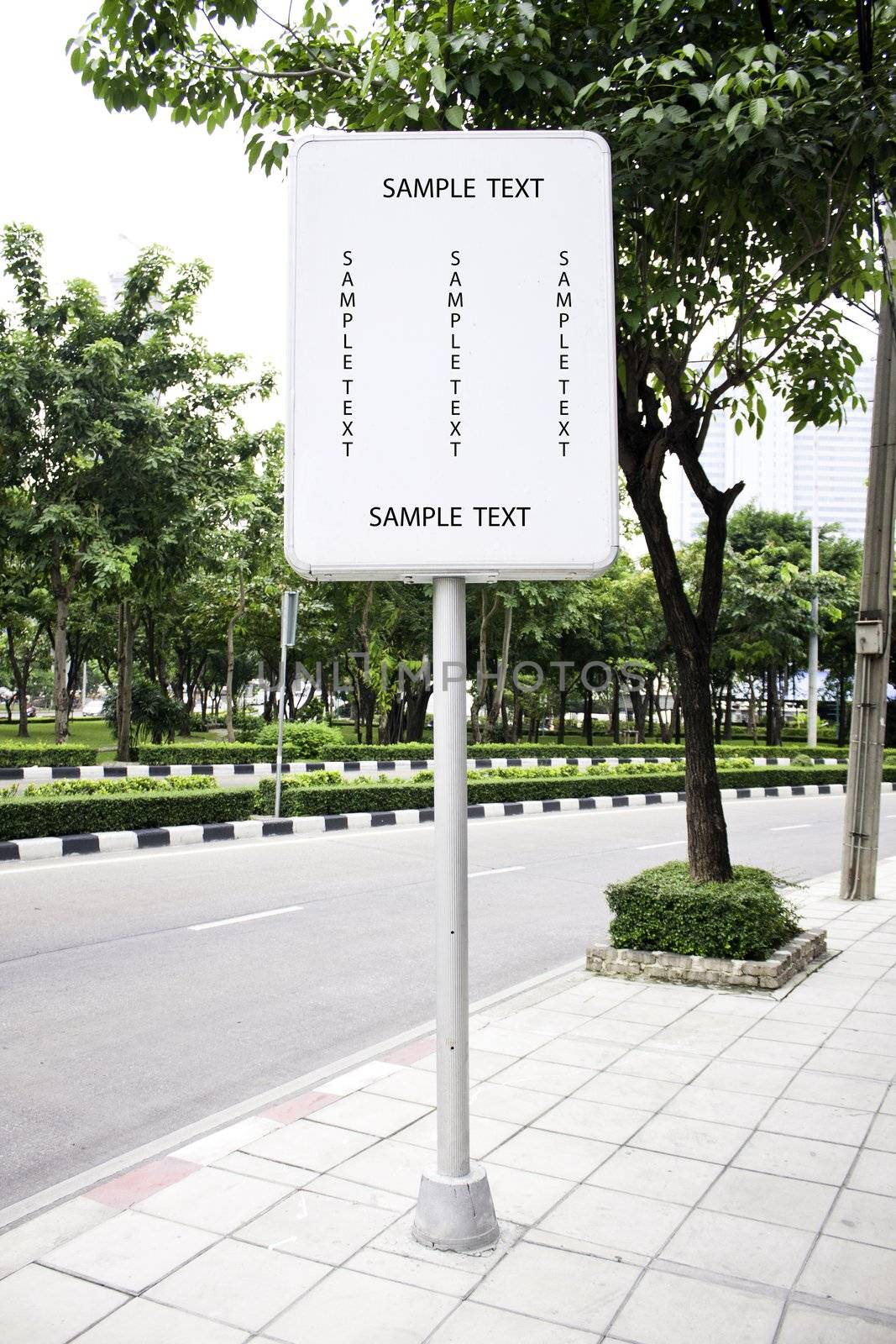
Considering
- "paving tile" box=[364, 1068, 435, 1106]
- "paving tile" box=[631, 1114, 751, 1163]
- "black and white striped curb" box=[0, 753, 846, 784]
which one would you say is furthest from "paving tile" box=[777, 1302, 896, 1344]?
"black and white striped curb" box=[0, 753, 846, 784]

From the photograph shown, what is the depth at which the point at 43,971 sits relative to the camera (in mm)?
6586

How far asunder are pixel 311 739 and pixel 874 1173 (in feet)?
62.8

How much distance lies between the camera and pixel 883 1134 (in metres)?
4.13

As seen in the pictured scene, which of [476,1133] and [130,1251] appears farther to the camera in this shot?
[476,1133]

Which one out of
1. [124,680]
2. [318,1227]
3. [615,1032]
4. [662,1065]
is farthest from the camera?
[124,680]

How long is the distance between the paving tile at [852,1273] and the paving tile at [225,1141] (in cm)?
191

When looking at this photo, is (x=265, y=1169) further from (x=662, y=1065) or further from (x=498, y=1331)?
(x=662, y=1065)

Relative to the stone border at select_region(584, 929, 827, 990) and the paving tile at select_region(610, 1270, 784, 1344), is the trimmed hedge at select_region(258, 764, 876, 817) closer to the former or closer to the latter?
the stone border at select_region(584, 929, 827, 990)

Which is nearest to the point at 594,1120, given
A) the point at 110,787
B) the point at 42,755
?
the point at 110,787

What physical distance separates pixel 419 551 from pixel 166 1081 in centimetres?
298

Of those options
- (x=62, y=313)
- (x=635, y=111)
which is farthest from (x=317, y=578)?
(x=62, y=313)

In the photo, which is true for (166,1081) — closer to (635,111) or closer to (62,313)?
(635,111)

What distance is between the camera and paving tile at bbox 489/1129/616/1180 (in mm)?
3746

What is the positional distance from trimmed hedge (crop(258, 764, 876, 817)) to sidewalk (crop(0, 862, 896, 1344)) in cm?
1018
